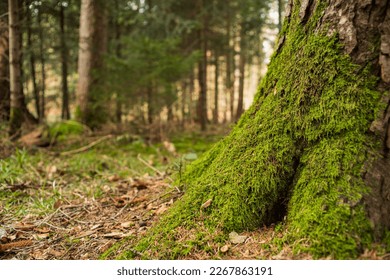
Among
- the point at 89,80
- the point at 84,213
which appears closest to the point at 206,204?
the point at 84,213

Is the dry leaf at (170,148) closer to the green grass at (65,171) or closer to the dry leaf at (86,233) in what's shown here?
the green grass at (65,171)

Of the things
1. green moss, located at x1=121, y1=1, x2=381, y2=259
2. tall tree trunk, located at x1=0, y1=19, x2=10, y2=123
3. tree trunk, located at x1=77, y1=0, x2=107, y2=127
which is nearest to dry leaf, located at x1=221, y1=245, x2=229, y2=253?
green moss, located at x1=121, y1=1, x2=381, y2=259

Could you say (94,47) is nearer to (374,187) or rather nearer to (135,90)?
(135,90)

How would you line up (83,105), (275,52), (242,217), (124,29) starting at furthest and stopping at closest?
(124,29), (83,105), (275,52), (242,217)

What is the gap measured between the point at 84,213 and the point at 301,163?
2.10 meters

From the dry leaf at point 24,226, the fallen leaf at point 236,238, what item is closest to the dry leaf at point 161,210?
the fallen leaf at point 236,238

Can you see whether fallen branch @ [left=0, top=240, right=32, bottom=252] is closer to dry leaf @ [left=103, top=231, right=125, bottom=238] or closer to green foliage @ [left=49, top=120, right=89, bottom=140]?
dry leaf @ [left=103, top=231, right=125, bottom=238]

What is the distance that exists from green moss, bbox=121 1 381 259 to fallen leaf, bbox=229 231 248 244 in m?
0.05

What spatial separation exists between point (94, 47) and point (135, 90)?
1.69m

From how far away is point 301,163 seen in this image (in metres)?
2.14

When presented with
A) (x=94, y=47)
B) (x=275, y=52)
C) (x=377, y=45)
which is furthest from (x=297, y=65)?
(x=94, y=47)

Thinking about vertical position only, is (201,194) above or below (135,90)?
below

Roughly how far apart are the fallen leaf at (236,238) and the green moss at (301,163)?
0.17 ft

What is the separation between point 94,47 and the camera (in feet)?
28.7
